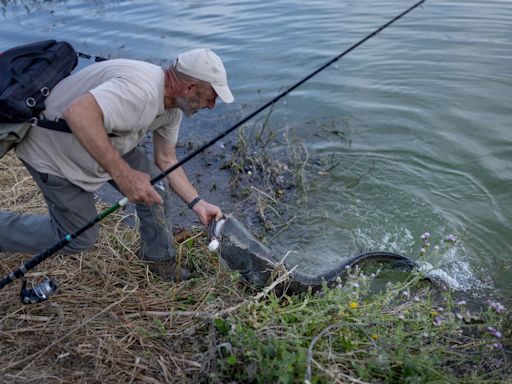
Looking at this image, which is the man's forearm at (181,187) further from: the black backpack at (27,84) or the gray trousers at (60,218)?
the black backpack at (27,84)

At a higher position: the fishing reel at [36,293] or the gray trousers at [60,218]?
the gray trousers at [60,218]

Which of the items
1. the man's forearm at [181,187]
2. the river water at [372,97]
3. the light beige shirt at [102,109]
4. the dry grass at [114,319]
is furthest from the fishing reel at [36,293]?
the river water at [372,97]

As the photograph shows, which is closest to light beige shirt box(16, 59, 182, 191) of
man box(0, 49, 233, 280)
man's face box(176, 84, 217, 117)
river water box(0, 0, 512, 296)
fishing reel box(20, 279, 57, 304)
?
man box(0, 49, 233, 280)

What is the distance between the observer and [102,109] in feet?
9.73

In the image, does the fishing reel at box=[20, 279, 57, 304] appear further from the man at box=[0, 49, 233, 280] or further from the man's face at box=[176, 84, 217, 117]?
the man's face at box=[176, 84, 217, 117]

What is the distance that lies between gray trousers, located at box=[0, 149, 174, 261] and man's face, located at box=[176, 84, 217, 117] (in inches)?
26.4

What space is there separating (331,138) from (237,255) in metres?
3.52

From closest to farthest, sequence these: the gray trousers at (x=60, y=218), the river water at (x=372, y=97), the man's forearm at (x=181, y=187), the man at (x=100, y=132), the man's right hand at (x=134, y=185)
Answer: the man at (x=100, y=132) → the man's right hand at (x=134, y=185) → the gray trousers at (x=60, y=218) → the man's forearm at (x=181, y=187) → the river water at (x=372, y=97)

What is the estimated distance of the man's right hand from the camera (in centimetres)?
310

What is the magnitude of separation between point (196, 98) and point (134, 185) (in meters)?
0.70

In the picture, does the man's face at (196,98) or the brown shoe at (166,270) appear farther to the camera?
the brown shoe at (166,270)

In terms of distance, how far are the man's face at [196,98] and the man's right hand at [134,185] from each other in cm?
56

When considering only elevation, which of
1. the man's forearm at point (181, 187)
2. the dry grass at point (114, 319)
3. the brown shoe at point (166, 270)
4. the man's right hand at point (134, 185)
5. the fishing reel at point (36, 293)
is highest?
the man's right hand at point (134, 185)

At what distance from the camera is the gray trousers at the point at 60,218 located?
3.48m
